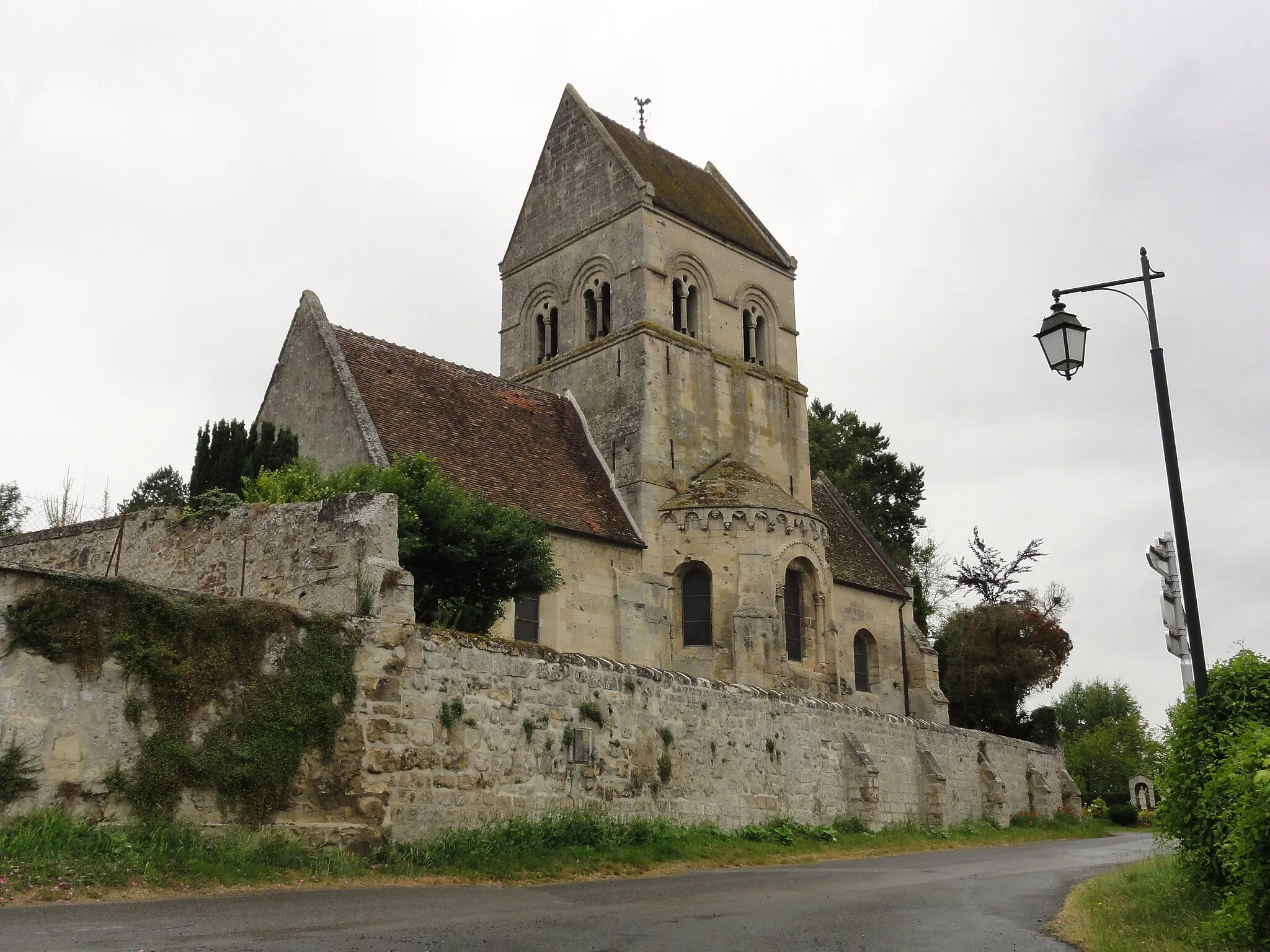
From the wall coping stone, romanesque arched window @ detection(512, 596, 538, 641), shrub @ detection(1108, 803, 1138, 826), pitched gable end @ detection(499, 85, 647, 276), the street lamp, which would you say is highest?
pitched gable end @ detection(499, 85, 647, 276)

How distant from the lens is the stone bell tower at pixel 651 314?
29.8 metres

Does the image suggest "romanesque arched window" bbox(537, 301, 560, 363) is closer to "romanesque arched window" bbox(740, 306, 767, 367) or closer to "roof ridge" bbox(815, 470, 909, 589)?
"romanesque arched window" bbox(740, 306, 767, 367)

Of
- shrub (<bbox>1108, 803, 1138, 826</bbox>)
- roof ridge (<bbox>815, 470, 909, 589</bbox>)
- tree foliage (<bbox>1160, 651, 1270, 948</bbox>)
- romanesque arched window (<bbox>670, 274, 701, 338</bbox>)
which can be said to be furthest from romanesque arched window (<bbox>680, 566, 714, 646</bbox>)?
shrub (<bbox>1108, 803, 1138, 826</bbox>)

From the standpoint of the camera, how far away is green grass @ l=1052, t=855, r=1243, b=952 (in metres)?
8.49

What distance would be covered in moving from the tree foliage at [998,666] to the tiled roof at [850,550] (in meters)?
9.02

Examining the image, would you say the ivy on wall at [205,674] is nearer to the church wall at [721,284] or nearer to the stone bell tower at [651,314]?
the stone bell tower at [651,314]

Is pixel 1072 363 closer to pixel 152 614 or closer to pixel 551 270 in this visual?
pixel 152 614

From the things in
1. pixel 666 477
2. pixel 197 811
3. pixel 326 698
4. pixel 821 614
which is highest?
pixel 666 477

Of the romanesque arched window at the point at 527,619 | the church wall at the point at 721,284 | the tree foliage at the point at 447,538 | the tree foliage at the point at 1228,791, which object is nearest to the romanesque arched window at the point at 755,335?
the church wall at the point at 721,284

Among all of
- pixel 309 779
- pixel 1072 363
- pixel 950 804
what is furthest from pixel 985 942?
pixel 950 804

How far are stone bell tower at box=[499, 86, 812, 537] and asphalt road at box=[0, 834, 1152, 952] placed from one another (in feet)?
50.8

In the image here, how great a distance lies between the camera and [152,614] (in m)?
11.9

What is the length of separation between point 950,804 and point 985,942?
18.2m

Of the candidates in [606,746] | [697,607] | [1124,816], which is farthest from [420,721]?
[1124,816]
